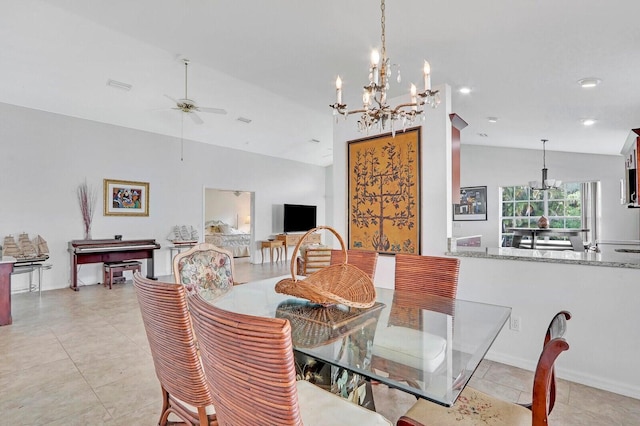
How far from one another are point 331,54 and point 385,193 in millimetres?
1510

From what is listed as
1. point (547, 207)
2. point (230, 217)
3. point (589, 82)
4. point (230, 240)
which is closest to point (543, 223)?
point (547, 207)

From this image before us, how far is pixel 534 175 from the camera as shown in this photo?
7.00 m

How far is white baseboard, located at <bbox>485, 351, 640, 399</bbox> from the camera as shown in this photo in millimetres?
2195

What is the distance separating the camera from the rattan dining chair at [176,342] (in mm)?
1276

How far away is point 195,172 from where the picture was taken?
283 inches

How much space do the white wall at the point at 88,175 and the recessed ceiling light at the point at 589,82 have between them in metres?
6.60

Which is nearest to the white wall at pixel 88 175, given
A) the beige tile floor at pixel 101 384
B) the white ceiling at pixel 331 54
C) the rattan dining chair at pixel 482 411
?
the white ceiling at pixel 331 54

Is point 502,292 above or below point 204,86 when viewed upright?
below

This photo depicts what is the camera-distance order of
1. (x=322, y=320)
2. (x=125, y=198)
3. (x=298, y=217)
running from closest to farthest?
(x=322, y=320)
(x=125, y=198)
(x=298, y=217)

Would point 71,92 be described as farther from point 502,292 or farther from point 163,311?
point 502,292

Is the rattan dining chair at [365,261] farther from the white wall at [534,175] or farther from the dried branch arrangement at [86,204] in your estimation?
the white wall at [534,175]

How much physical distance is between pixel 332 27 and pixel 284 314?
210cm

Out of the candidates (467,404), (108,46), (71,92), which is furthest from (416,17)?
(71,92)

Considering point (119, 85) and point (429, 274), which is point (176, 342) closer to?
point (429, 274)
